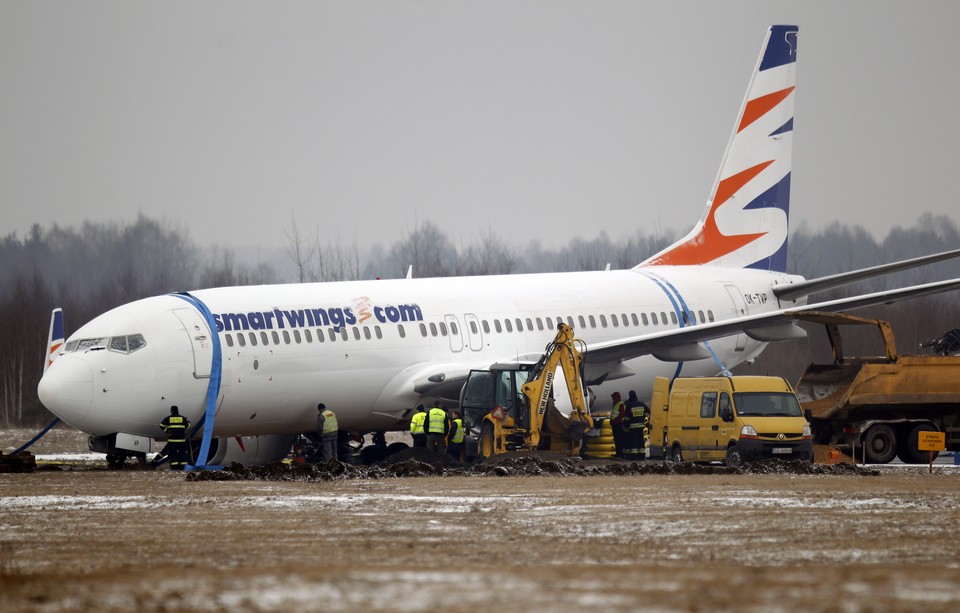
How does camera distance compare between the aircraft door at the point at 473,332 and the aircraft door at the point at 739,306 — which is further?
the aircraft door at the point at 739,306

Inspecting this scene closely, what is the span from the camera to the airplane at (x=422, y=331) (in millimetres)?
25297

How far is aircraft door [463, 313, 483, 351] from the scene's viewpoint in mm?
29266

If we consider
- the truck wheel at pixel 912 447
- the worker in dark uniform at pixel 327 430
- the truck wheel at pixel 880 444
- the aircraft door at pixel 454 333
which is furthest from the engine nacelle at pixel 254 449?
the truck wheel at pixel 912 447

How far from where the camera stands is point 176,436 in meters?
25.2

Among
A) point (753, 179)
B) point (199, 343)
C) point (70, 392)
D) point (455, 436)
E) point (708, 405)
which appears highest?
point (753, 179)

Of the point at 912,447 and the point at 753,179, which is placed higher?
the point at 753,179

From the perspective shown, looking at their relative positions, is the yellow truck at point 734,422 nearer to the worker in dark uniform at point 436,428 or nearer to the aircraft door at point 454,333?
the aircraft door at point 454,333

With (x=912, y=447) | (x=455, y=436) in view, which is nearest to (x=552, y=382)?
(x=455, y=436)

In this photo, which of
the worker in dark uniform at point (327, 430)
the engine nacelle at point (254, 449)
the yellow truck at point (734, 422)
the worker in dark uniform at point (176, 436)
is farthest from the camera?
the engine nacelle at point (254, 449)

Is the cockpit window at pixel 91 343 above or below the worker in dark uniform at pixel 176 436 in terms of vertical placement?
above

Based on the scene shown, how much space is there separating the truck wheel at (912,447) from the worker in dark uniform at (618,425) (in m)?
5.33

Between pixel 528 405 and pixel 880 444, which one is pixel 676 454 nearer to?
pixel 528 405

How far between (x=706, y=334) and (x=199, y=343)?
31.0ft

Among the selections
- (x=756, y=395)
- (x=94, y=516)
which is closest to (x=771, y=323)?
(x=756, y=395)
